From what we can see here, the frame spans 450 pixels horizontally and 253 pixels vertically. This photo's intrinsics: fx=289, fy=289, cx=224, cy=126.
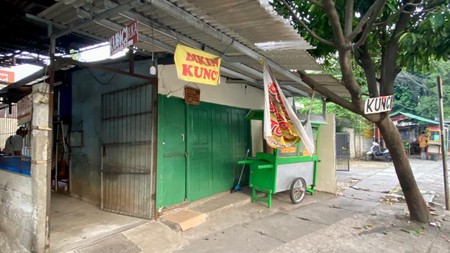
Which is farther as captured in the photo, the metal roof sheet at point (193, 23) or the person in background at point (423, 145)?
the person in background at point (423, 145)

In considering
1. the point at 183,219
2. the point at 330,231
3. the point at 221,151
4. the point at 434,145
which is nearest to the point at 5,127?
the point at 221,151

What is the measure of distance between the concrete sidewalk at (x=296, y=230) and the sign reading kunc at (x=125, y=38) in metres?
2.60

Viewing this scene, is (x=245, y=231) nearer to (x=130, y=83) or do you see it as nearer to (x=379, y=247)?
(x=379, y=247)

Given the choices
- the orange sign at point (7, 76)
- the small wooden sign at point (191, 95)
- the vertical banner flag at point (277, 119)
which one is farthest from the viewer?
the orange sign at point (7, 76)

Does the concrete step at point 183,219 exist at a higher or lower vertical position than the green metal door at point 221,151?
lower

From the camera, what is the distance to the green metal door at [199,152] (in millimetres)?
5523

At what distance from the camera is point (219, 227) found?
4738 mm

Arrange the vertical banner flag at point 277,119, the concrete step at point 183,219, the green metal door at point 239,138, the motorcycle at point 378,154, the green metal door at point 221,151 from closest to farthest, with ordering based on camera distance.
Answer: the vertical banner flag at point 277,119, the concrete step at point 183,219, the green metal door at point 221,151, the green metal door at point 239,138, the motorcycle at point 378,154

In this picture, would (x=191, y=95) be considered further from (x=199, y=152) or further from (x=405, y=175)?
(x=405, y=175)

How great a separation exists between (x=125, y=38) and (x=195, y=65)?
84cm

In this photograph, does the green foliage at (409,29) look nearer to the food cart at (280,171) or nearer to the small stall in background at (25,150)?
the food cart at (280,171)

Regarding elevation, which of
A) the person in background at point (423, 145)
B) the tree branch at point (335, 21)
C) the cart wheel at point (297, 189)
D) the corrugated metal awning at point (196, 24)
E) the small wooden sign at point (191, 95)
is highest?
the tree branch at point (335, 21)

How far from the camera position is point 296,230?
184 inches

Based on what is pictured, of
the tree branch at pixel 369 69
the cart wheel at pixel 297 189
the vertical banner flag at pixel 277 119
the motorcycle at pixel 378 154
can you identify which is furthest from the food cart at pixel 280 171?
the motorcycle at pixel 378 154
